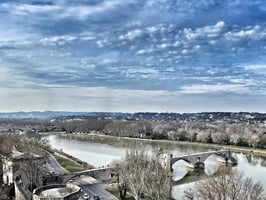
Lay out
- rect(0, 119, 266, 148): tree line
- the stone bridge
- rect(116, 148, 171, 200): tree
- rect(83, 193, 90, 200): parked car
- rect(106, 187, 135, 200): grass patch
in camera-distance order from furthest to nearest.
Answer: rect(0, 119, 266, 148): tree line
the stone bridge
rect(106, 187, 135, 200): grass patch
rect(83, 193, 90, 200): parked car
rect(116, 148, 171, 200): tree

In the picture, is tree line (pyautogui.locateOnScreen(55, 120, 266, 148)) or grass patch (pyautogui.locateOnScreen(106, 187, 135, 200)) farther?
tree line (pyautogui.locateOnScreen(55, 120, 266, 148))

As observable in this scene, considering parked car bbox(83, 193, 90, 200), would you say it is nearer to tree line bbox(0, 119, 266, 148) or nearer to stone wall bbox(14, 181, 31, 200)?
stone wall bbox(14, 181, 31, 200)

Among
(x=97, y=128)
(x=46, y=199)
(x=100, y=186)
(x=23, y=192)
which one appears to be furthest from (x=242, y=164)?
(x=97, y=128)

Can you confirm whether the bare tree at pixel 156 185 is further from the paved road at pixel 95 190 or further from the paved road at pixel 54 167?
the paved road at pixel 54 167

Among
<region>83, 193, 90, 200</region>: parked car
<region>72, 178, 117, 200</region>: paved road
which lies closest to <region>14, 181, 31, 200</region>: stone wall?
<region>83, 193, 90, 200</region>: parked car

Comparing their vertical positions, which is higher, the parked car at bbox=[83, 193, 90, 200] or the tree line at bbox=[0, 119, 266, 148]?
the tree line at bbox=[0, 119, 266, 148]

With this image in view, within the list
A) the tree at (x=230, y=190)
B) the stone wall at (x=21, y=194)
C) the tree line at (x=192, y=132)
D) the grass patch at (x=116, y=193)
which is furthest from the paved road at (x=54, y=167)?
the tree line at (x=192, y=132)

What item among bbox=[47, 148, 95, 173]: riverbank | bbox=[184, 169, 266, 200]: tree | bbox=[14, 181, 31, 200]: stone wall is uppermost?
bbox=[184, 169, 266, 200]: tree

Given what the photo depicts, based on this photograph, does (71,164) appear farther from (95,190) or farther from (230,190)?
(230,190)

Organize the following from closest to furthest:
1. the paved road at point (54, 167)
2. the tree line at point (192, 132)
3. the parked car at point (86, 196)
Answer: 1. the parked car at point (86, 196)
2. the paved road at point (54, 167)
3. the tree line at point (192, 132)
